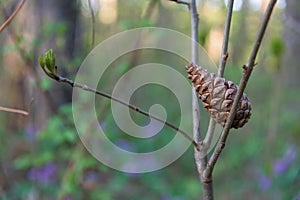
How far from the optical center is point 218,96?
0.54 m

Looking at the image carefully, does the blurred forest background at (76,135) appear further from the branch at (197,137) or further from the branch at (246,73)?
the branch at (246,73)

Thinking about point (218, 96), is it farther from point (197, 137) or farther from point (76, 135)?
point (76, 135)

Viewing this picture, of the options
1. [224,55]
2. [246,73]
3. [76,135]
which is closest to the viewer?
[246,73]

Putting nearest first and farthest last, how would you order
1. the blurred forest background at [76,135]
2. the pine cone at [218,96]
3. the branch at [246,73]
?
the branch at [246,73] → the pine cone at [218,96] → the blurred forest background at [76,135]

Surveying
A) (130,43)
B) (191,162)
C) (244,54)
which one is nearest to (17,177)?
(130,43)

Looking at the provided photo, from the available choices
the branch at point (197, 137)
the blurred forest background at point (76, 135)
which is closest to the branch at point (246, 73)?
the branch at point (197, 137)

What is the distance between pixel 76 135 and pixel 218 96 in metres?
1.42

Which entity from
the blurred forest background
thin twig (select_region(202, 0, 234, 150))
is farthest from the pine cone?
the blurred forest background

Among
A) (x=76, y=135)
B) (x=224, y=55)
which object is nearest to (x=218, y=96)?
(x=224, y=55)

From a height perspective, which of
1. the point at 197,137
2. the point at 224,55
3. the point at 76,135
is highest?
the point at 224,55

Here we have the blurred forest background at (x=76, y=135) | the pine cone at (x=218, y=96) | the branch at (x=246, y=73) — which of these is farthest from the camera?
the blurred forest background at (x=76, y=135)

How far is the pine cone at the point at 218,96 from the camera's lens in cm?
54

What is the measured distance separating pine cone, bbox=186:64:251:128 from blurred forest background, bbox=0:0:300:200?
0.37 meters

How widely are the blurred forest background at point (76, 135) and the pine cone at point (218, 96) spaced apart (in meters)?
0.37
